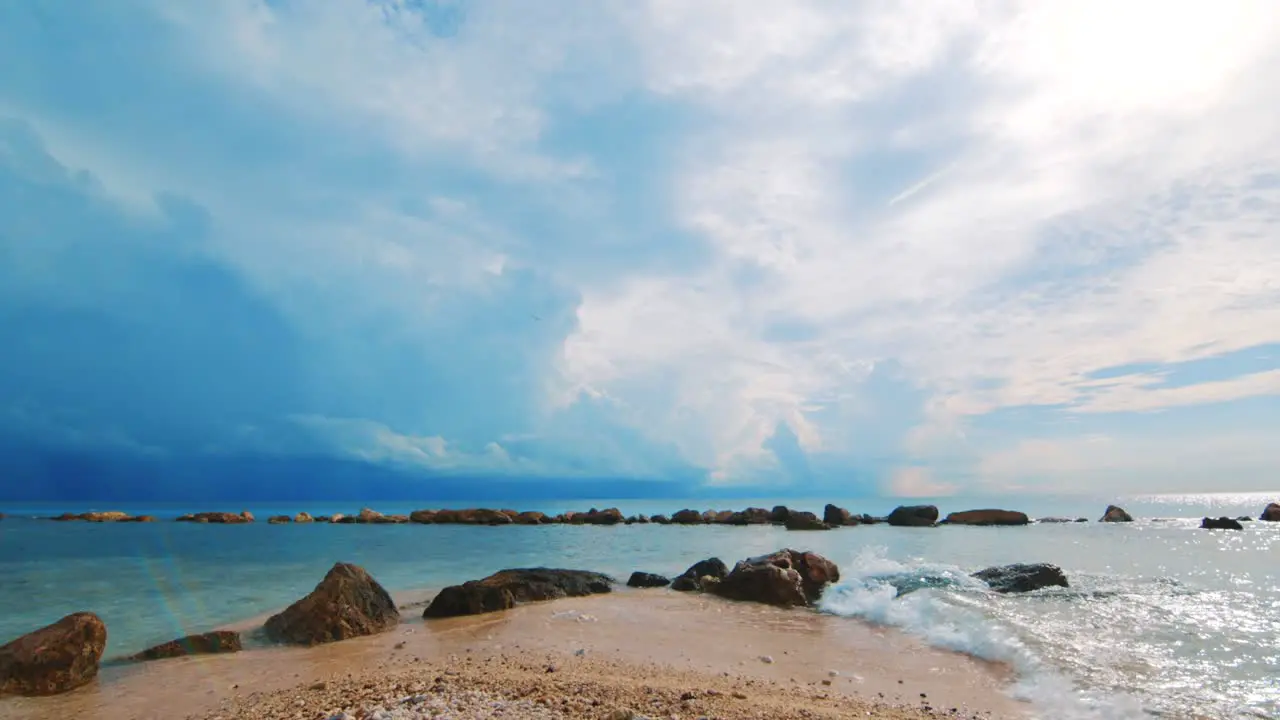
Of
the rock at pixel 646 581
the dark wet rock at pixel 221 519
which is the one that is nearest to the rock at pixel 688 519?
the dark wet rock at pixel 221 519

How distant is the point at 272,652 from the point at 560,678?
685 cm

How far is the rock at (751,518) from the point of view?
75300mm

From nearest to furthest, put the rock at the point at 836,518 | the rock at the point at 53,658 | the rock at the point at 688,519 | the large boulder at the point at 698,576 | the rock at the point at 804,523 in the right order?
the rock at the point at 53,658
the large boulder at the point at 698,576
the rock at the point at 804,523
the rock at the point at 836,518
the rock at the point at 688,519

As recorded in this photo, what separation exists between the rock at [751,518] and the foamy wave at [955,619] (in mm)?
50919

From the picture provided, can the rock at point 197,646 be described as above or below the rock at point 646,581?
above

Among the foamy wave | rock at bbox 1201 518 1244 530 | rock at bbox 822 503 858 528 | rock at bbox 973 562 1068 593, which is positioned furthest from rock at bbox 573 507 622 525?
rock at bbox 973 562 1068 593

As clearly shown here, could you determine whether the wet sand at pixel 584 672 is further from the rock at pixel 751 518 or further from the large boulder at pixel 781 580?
the rock at pixel 751 518

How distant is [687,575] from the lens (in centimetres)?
2202

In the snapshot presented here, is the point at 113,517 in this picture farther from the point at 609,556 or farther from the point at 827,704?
the point at 827,704

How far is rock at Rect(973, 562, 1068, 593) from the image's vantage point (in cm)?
1958

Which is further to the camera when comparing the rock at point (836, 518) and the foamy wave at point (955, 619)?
the rock at point (836, 518)

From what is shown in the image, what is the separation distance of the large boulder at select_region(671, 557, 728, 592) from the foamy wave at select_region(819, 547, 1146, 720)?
4077 millimetres

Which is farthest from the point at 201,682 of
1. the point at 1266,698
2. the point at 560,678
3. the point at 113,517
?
the point at 113,517

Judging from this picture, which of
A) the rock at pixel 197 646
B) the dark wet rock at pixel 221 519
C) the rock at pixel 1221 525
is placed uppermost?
the dark wet rock at pixel 221 519
